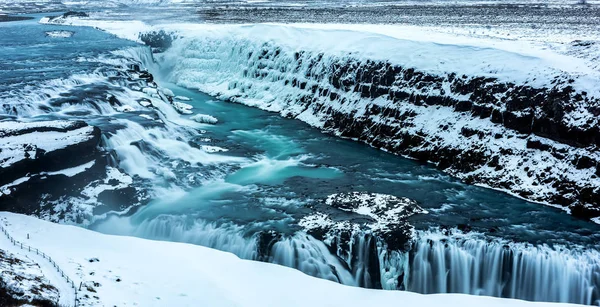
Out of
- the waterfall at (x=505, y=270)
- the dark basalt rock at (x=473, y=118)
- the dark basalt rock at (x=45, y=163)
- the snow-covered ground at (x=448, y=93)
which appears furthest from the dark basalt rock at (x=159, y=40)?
the waterfall at (x=505, y=270)

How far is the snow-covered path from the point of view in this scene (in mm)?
12458

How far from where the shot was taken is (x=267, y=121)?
35406mm

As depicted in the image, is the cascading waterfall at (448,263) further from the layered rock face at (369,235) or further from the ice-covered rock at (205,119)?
the ice-covered rock at (205,119)

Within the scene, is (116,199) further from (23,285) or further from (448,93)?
(448,93)

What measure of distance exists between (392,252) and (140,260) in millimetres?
8168

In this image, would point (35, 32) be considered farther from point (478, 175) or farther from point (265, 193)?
point (478, 175)

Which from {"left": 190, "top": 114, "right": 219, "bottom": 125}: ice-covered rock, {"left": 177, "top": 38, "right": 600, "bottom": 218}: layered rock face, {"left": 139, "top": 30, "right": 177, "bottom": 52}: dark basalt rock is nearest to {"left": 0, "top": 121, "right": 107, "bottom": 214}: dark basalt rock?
{"left": 190, "top": 114, "right": 219, "bottom": 125}: ice-covered rock

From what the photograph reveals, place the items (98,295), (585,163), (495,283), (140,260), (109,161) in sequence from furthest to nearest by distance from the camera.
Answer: (109,161) → (585,163) → (495,283) → (140,260) → (98,295)

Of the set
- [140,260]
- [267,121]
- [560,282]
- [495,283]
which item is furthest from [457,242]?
[267,121]

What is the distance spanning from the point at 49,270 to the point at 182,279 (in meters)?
3.46

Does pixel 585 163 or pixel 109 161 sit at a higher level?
pixel 585 163

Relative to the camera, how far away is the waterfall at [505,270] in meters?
16.5

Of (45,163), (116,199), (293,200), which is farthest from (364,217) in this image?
(45,163)

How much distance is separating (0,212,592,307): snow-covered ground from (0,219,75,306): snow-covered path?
10 cm
